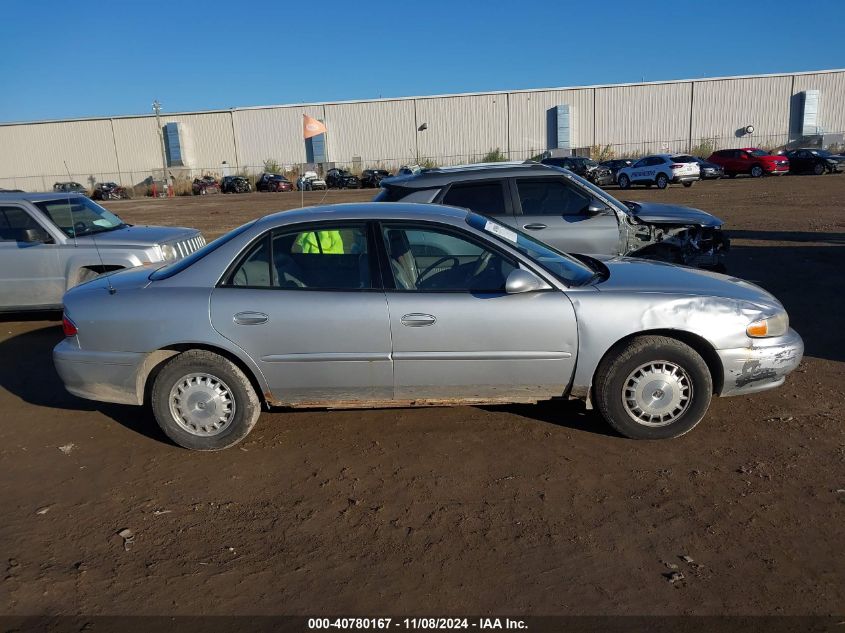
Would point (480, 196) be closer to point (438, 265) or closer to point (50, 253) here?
point (438, 265)

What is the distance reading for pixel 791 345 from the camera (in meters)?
4.41

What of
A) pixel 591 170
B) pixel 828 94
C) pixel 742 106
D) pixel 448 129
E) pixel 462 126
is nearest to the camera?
pixel 591 170

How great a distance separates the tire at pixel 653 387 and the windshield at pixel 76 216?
6455 millimetres

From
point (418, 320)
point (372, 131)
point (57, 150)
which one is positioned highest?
point (57, 150)

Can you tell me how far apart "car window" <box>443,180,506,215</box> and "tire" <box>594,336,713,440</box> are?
3.54 metres

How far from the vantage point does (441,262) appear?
4504 millimetres

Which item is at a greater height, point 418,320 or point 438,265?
point 438,265

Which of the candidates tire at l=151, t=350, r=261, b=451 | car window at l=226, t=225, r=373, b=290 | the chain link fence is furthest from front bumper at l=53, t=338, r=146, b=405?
the chain link fence

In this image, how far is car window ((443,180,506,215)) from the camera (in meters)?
7.42

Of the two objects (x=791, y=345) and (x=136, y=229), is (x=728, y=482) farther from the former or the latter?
(x=136, y=229)

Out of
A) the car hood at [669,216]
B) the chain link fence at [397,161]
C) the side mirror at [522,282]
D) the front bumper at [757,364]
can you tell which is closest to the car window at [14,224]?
the side mirror at [522,282]

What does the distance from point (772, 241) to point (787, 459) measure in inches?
390

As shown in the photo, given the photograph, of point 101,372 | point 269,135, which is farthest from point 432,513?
point 269,135

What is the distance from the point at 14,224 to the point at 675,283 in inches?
288
